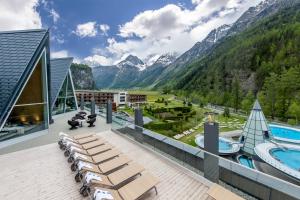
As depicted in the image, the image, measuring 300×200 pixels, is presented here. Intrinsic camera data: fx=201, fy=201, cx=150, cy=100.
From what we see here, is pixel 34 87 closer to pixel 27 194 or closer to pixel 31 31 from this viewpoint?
pixel 31 31

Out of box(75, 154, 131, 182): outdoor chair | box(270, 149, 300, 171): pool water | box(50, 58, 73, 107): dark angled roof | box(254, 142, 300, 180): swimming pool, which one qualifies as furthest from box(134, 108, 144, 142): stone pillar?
box(270, 149, 300, 171): pool water

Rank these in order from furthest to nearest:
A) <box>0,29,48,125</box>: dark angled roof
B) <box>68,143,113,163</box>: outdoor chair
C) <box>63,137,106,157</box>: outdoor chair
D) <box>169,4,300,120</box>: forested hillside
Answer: <box>169,4,300,120</box>: forested hillside → <box>0,29,48,125</box>: dark angled roof → <box>63,137,106,157</box>: outdoor chair → <box>68,143,113,163</box>: outdoor chair

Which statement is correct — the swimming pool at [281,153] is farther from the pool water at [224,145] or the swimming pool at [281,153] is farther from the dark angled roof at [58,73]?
the dark angled roof at [58,73]

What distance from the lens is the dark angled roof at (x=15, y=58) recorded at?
1180cm

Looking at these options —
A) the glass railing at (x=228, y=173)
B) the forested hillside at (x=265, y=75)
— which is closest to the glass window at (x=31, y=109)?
the glass railing at (x=228, y=173)

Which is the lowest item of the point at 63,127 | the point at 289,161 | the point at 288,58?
the point at 289,161

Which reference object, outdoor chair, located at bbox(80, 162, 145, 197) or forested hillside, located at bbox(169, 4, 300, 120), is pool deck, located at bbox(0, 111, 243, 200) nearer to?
outdoor chair, located at bbox(80, 162, 145, 197)

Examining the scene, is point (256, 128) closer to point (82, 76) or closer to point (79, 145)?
point (79, 145)

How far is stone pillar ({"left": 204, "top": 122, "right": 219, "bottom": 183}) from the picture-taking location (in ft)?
19.4

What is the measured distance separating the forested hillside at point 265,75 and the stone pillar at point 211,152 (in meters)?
37.8

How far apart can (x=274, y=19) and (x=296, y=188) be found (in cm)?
15181

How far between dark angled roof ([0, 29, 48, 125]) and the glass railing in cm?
891

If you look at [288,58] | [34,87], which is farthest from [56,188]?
[288,58]

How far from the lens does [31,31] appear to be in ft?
48.6
